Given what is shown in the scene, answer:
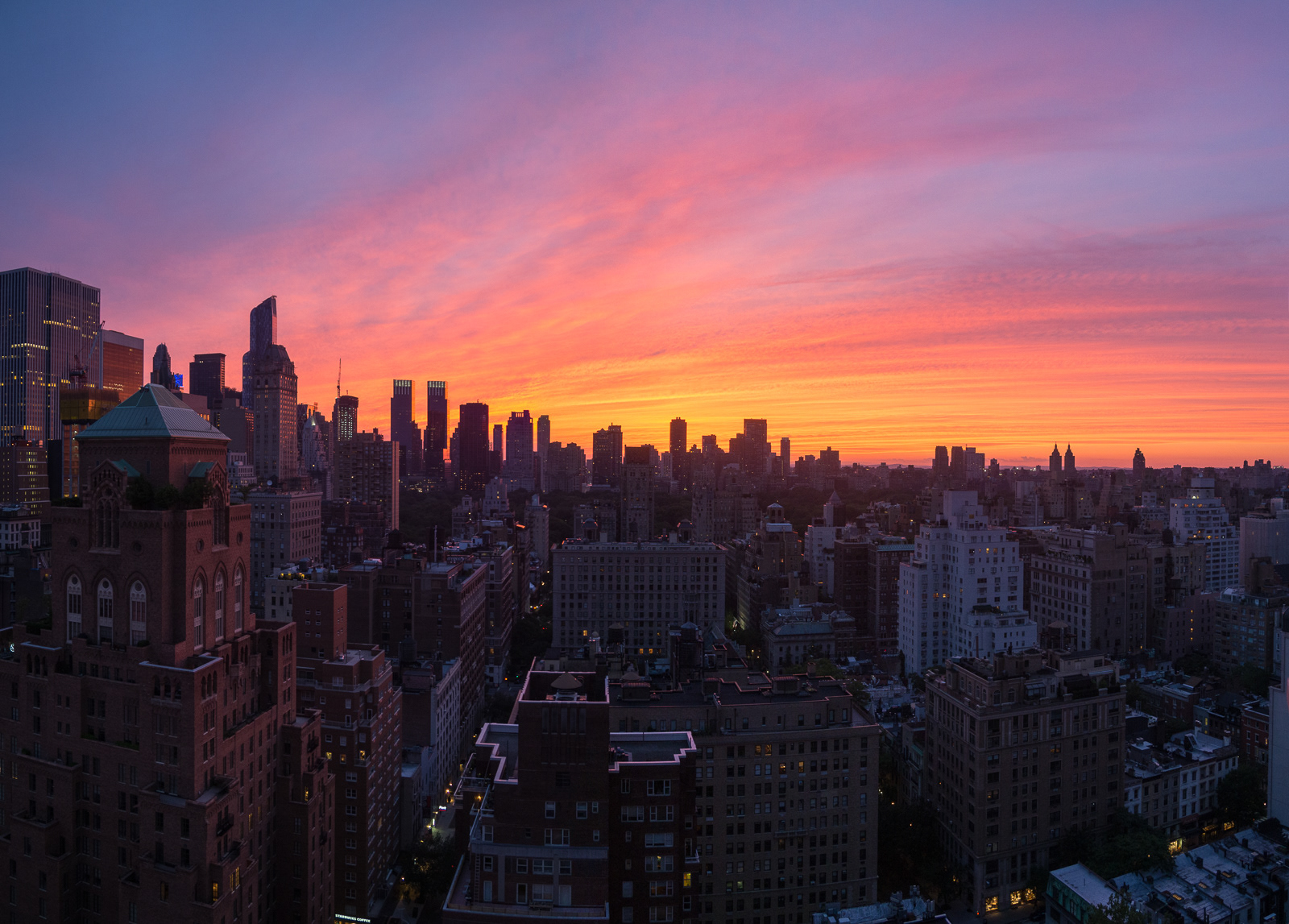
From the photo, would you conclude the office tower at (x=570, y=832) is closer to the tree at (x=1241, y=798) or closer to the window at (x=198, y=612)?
the window at (x=198, y=612)

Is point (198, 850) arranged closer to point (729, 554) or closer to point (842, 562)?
point (842, 562)

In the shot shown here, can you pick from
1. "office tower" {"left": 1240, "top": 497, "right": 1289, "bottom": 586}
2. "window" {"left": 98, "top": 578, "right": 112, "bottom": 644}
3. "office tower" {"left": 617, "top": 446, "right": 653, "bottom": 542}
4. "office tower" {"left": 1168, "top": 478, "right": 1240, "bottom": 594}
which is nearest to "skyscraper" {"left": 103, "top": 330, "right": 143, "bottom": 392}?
"office tower" {"left": 617, "top": 446, "right": 653, "bottom": 542}

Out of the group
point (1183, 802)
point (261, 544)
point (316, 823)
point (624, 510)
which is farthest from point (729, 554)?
point (316, 823)

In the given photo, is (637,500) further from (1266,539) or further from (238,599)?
(238,599)

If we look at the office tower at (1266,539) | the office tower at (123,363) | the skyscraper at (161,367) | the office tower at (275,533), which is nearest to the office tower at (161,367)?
the skyscraper at (161,367)

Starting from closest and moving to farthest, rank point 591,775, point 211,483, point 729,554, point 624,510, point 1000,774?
1. point 591,775
2. point 211,483
3. point 1000,774
4. point 729,554
5. point 624,510

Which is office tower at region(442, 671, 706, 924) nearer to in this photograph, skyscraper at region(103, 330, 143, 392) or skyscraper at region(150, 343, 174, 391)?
skyscraper at region(150, 343, 174, 391)
